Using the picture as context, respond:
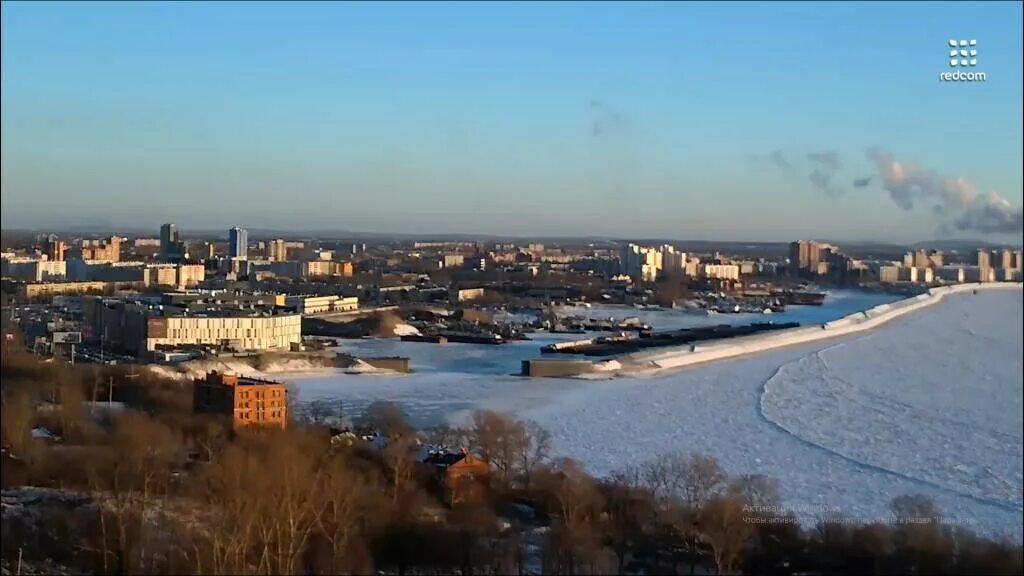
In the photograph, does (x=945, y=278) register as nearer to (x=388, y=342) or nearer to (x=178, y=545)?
(x=388, y=342)

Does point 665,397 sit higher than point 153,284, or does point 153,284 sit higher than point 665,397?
point 153,284

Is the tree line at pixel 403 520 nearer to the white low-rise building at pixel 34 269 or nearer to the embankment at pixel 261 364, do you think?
the embankment at pixel 261 364

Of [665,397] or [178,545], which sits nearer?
[178,545]

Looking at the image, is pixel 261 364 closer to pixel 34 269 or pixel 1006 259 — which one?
pixel 34 269

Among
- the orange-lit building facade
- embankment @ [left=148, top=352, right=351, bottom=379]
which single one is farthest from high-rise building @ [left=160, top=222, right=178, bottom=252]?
the orange-lit building facade

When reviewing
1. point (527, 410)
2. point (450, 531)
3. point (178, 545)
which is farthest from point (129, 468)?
point (527, 410)

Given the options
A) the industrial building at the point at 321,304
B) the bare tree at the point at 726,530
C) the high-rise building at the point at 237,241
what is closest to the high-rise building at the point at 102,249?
the high-rise building at the point at 237,241

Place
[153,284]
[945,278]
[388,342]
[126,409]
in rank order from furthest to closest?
[945,278], [388,342], [153,284], [126,409]
